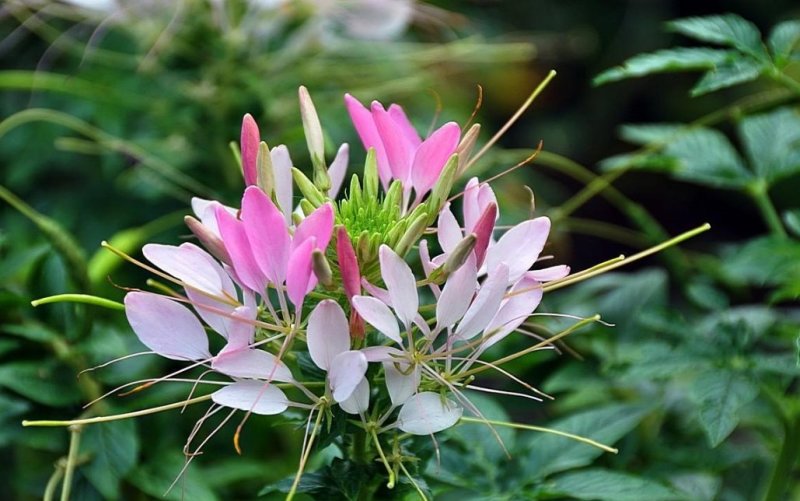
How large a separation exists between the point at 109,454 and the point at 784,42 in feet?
1.80

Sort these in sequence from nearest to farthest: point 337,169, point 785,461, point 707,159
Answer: point 337,169 → point 785,461 → point 707,159

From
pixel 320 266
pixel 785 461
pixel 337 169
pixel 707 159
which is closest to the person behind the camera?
pixel 320 266

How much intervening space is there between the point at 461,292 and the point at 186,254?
0.46 ft

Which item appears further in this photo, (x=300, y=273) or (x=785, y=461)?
(x=785, y=461)

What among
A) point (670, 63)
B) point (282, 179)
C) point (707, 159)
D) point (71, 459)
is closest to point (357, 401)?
point (282, 179)

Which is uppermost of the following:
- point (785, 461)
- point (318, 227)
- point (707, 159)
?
point (318, 227)

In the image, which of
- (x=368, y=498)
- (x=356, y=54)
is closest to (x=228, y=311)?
(x=368, y=498)

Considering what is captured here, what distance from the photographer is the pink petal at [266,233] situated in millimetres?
428

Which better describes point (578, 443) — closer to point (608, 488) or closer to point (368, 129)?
point (608, 488)

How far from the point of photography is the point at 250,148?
475mm

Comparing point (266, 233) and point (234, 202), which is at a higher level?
point (266, 233)

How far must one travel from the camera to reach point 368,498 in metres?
0.52

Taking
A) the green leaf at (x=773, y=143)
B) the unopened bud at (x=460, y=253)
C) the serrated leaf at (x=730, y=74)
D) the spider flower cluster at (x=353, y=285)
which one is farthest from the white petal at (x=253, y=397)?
the green leaf at (x=773, y=143)

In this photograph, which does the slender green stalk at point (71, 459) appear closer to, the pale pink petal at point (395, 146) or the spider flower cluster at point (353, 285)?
the spider flower cluster at point (353, 285)
